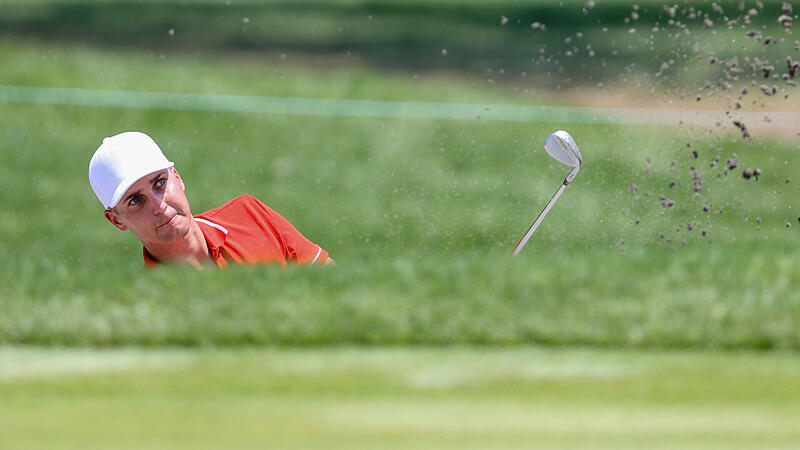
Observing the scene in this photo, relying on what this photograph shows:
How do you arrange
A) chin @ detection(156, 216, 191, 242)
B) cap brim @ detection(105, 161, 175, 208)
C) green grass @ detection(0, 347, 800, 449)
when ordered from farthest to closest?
1. chin @ detection(156, 216, 191, 242)
2. cap brim @ detection(105, 161, 175, 208)
3. green grass @ detection(0, 347, 800, 449)

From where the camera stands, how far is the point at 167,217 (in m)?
5.04

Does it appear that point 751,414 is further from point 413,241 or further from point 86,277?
point 413,241

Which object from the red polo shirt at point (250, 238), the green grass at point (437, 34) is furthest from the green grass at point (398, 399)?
the green grass at point (437, 34)

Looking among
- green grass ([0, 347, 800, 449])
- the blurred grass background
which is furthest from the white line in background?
green grass ([0, 347, 800, 449])

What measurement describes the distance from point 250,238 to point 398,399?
262 centimetres

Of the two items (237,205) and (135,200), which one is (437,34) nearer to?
(237,205)

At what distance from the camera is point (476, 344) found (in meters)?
3.58

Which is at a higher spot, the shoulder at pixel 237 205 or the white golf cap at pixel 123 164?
the shoulder at pixel 237 205

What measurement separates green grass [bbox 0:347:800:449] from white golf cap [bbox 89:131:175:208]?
1.57 m

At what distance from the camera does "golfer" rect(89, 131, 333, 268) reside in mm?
4965

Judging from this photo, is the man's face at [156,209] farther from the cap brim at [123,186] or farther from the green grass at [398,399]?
the green grass at [398,399]

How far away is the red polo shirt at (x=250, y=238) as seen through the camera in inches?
208

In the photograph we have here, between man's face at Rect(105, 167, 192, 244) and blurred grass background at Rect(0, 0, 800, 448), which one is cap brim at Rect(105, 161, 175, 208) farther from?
blurred grass background at Rect(0, 0, 800, 448)

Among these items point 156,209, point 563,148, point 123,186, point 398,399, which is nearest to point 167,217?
point 156,209
